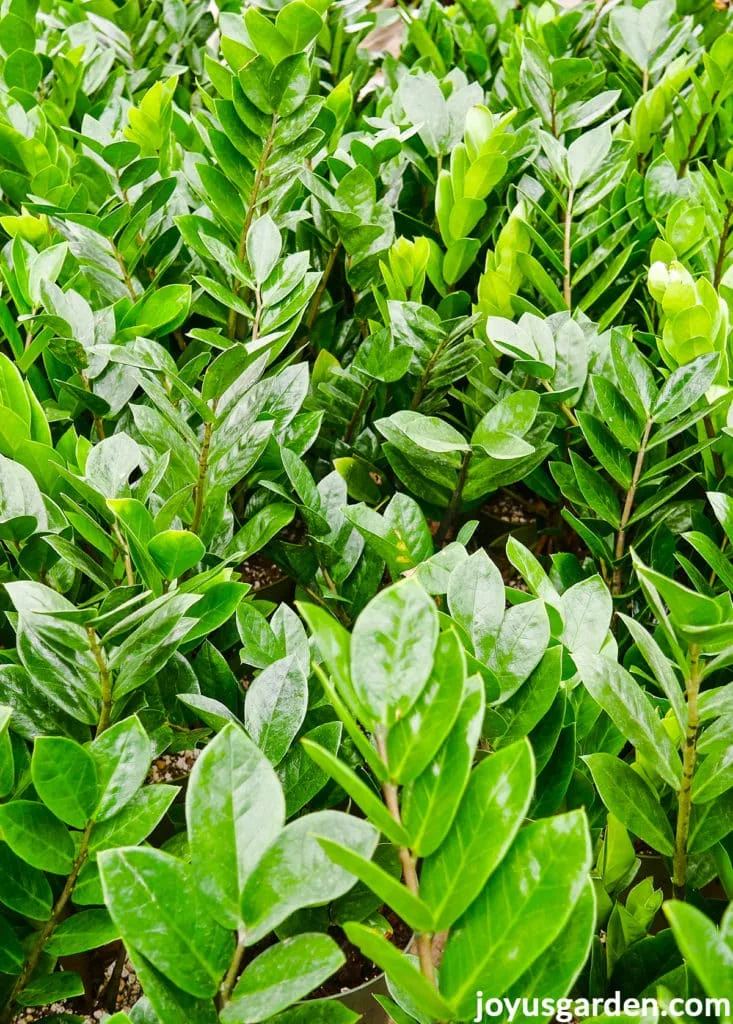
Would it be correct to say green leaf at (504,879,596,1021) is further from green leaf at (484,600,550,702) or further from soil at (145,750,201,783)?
soil at (145,750,201,783)

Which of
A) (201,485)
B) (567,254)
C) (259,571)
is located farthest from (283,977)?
(567,254)

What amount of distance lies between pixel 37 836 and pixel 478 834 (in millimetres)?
240

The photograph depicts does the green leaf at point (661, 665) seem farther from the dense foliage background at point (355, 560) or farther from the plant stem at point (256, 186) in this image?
the plant stem at point (256, 186)

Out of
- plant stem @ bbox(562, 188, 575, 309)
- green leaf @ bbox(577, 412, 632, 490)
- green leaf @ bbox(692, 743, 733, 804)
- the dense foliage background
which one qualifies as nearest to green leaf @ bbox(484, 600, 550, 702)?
the dense foliage background

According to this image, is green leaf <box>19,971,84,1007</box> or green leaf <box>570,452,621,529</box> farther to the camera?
green leaf <box>570,452,621,529</box>

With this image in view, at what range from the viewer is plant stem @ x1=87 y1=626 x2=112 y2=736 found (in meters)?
0.50

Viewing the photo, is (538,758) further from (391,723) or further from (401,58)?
(401,58)

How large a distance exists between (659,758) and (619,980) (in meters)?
0.13

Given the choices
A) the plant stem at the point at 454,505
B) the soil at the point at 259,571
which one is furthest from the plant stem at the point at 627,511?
the soil at the point at 259,571

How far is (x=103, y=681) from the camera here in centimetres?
53

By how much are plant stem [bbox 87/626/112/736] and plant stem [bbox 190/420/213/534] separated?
0.50ft

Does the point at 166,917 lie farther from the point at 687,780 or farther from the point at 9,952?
the point at 687,780

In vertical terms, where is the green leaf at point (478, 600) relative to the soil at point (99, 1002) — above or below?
above

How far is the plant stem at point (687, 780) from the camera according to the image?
0.47 m
